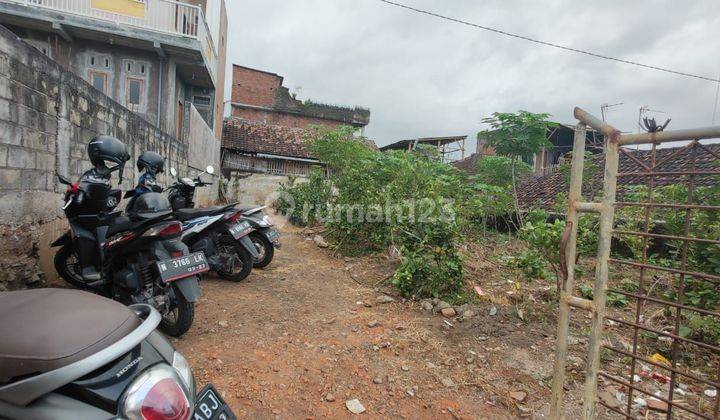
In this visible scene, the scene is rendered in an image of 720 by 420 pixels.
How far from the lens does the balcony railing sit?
8555 mm

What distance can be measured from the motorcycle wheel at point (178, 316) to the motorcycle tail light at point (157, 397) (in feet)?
5.54

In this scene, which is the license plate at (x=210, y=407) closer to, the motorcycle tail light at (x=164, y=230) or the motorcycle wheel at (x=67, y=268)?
the motorcycle tail light at (x=164, y=230)

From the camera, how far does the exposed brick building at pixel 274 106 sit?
26.2 metres

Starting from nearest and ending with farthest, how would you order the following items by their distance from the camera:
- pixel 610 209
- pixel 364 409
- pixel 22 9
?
pixel 610 209
pixel 364 409
pixel 22 9

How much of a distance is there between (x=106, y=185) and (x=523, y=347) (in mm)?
3667

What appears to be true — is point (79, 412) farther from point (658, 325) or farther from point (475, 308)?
point (658, 325)

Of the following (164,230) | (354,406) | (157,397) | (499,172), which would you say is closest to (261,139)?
(499,172)

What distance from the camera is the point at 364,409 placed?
2188mm

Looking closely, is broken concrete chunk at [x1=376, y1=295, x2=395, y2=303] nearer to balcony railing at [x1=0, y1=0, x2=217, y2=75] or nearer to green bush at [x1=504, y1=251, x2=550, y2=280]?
green bush at [x1=504, y1=251, x2=550, y2=280]

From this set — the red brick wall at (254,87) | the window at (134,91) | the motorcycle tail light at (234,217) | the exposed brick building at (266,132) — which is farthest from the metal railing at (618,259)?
the red brick wall at (254,87)

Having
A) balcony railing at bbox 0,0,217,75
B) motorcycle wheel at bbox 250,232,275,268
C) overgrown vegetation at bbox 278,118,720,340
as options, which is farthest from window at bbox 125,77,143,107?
motorcycle wheel at bbox 250,232,275,268

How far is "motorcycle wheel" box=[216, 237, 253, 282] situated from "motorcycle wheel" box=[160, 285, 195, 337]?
133cm

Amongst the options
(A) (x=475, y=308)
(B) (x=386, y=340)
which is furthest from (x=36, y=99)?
(A) (x=475, y=308)

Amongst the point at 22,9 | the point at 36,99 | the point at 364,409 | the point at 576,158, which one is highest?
the point at 22,9
